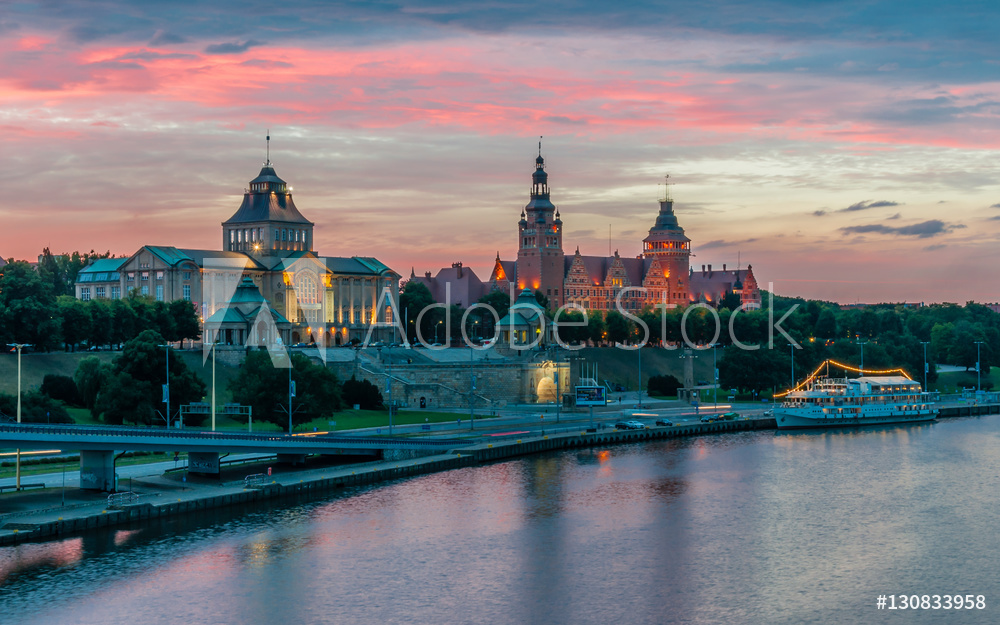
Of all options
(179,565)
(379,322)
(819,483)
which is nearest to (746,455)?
(819,483)

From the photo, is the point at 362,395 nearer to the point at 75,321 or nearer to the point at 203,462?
the point at 75,321

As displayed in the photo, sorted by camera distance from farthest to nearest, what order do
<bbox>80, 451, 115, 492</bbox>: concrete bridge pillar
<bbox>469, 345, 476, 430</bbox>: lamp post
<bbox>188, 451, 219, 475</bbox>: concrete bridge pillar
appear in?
<bbox>469, 345, 476, 430</bbox>: lamp post, <bbox>188, 451, 219, 475</bbox>: concrete bridge pillar, <bbox>80, 451, 115, 492</bbox>: concrete bridge pillar

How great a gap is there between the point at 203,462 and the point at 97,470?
9.74 meters

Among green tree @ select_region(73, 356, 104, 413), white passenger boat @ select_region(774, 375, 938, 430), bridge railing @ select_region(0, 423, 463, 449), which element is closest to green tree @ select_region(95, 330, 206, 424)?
green tree @ select_region(73, 356, 104, 413)

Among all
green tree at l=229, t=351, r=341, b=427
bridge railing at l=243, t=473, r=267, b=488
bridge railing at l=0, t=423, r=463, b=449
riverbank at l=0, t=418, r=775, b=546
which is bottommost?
riverbank at l=0, t=418, r=775, b=546

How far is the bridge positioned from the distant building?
6140cm

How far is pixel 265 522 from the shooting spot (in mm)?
71938

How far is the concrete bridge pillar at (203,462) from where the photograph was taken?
8344 centimetres

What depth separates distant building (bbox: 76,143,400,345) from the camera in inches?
6496

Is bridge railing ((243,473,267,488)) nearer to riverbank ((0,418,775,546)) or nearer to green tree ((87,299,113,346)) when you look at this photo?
riverbank ((0,418,775,546))

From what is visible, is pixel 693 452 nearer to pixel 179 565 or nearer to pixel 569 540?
pixel 569 540

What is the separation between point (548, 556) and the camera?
64.8 m

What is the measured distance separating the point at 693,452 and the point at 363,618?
6331cm

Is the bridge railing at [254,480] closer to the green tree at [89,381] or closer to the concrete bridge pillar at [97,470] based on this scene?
the concrete bridge pillar at [97,470]
